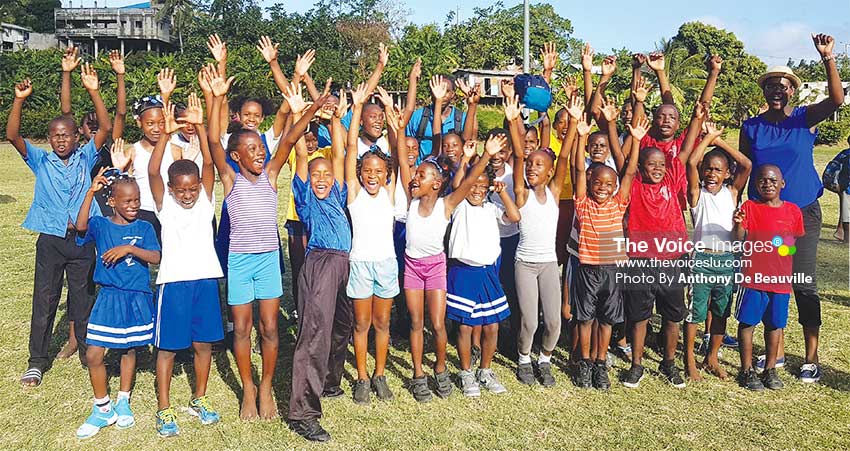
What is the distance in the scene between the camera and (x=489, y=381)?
4.90 meters

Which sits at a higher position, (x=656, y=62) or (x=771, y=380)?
(x=656, y=62)

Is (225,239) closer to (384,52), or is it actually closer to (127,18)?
(384,52)

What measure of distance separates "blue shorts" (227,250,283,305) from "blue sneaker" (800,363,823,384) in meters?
3.78

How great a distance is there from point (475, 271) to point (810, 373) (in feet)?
8.46

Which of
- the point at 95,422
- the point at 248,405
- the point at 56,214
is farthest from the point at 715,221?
the point at 56,214

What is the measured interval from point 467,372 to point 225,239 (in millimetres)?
1981

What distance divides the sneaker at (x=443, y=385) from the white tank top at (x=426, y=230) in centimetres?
85

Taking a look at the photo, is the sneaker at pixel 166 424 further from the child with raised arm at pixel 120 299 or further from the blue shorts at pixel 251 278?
the blue shorts at pixel 251 278

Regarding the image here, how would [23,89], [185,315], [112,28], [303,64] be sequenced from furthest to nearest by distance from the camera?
[112,28], [303,64], [23,89], [185,315]

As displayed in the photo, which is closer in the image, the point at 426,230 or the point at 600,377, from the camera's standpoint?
the point at 426,230

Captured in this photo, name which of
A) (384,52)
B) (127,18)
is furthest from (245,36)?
(384,52)

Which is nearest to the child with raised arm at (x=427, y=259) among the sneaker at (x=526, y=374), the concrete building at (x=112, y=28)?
the sneaker at (x=526, y=374)

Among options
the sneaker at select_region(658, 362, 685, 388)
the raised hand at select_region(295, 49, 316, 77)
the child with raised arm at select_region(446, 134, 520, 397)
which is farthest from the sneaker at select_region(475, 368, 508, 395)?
the raised hand at select_region(295, 49, 316, 77)

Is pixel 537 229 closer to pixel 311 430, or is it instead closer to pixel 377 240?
pixel 377 240
